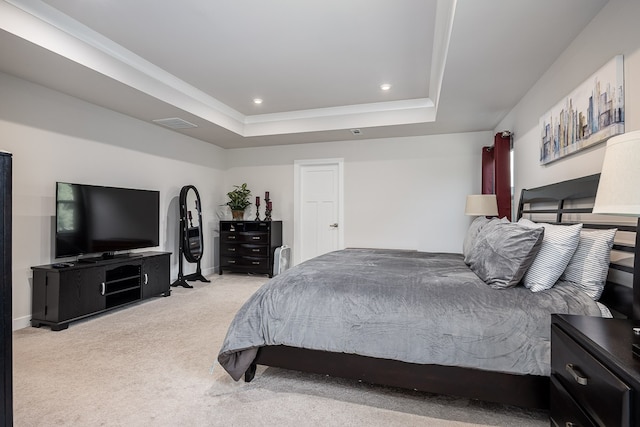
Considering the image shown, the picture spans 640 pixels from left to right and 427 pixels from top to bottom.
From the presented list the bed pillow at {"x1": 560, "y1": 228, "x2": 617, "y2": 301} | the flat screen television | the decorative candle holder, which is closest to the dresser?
the decorative candle holder

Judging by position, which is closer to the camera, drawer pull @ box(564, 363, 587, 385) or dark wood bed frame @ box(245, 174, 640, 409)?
drawer pull @ box(564, 363, 587, 385)

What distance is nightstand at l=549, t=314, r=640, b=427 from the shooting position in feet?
2.85

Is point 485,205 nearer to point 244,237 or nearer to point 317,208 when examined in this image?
point 317,208

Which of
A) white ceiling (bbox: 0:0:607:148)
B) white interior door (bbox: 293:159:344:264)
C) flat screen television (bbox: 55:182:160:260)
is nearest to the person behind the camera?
white ceiling (bbox: 0:0:607:148)

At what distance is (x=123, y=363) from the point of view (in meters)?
2.43

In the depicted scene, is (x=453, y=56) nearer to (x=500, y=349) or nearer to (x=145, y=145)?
(x=500, y=349)

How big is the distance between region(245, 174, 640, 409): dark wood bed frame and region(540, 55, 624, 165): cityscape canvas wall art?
278 mm

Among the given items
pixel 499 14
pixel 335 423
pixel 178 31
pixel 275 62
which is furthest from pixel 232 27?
pixel 335 423

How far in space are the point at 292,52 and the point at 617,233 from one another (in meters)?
2.87

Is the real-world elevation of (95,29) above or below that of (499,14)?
above

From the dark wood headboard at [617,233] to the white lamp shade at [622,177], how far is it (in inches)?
14.4

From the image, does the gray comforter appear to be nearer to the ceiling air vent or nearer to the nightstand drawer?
the nightstand drawer

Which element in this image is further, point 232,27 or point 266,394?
point 232,27

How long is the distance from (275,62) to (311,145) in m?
2.51
